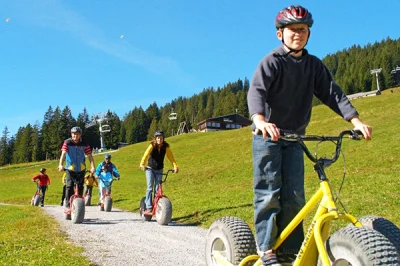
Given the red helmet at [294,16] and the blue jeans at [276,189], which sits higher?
the red helmet at [294,16]

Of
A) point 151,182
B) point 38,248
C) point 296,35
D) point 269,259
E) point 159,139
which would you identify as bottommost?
point 38,248

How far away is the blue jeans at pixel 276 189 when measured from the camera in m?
3.79

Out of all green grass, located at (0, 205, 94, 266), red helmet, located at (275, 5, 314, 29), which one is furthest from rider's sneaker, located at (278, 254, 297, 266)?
green grass, located at (0, 205, 94, 266)

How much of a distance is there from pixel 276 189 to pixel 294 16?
1.66m

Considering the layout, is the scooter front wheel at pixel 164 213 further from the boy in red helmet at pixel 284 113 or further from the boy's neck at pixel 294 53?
the boy's neck at pixel 294 53

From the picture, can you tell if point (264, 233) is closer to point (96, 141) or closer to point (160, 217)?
point (160, 217)

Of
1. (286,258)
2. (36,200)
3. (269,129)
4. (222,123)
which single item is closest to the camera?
(269,129)

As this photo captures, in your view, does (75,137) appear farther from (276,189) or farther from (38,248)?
(276,189)

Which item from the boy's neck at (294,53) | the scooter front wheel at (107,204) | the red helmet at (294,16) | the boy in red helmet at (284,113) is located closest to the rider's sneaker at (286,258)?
the boy in red helmet at (284,113)

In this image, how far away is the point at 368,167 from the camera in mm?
19312

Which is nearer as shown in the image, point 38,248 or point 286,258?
point 286,258

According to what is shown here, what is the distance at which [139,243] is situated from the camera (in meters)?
7.44

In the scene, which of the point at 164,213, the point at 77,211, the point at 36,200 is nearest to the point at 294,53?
the point at 164,213

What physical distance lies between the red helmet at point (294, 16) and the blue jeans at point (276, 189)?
3.70 feet
